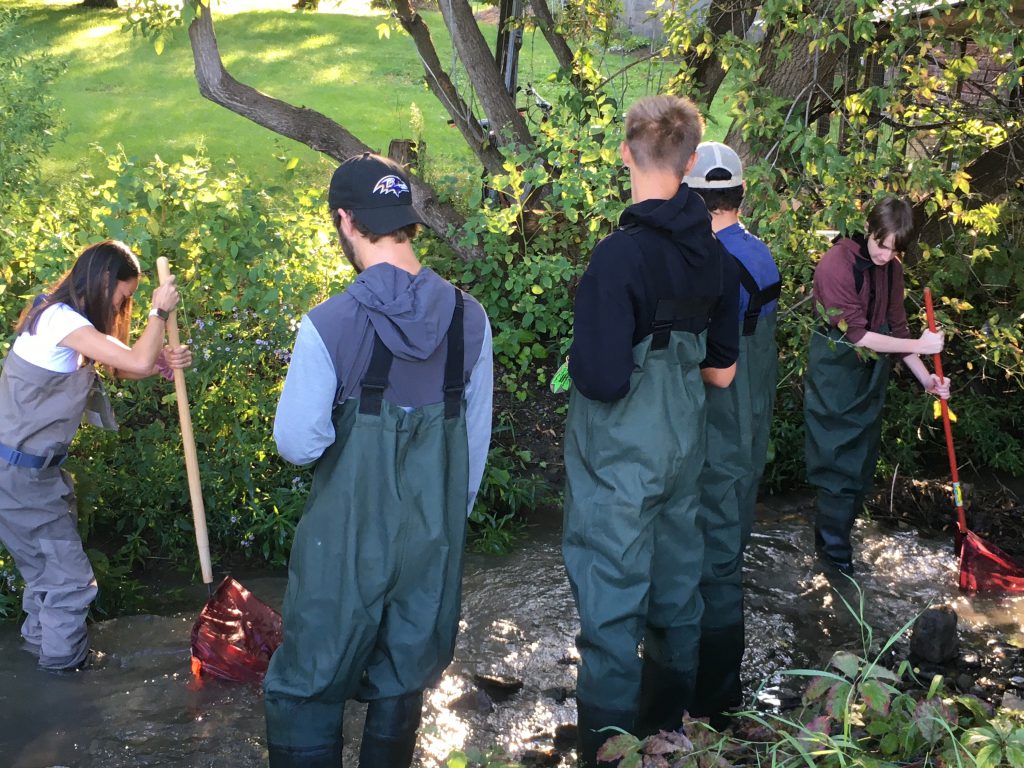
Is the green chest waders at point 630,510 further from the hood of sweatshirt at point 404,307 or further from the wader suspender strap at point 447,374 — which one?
the hood of sweatshirt at point 404,307

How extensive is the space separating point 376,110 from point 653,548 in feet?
33.9


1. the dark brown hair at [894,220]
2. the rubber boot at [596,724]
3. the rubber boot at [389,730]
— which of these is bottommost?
the rubber boot at [596,724]

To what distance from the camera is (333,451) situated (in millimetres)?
2861

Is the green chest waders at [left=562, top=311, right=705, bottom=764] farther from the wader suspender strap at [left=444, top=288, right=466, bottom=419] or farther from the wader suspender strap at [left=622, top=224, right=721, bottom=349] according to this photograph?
the wader suspender strap at [left=444, top=288, right=466, bottom=419]

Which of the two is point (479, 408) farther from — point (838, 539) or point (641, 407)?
point (838, 539)

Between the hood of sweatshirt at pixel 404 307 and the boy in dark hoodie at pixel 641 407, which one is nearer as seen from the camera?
the hood of sweatshirt at pixel 404 307

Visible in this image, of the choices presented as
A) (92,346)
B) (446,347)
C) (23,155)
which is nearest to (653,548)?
(446,347)

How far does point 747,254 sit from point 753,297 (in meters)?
0.16

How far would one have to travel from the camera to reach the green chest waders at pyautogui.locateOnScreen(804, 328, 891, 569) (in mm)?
4887

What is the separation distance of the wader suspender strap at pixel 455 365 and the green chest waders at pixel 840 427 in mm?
2415

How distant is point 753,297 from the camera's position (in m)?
3.82

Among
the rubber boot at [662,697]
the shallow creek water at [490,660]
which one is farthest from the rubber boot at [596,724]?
the shallow creek water at [490,660]

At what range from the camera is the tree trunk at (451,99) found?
6934mm

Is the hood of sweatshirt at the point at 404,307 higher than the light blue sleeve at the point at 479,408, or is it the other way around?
the hood of sweatshirt at the point at 404,307
